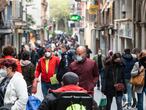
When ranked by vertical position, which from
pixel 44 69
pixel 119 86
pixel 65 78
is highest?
pixel 65 78

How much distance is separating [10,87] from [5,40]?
40.6m

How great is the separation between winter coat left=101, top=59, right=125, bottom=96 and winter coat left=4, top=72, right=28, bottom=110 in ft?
17.0

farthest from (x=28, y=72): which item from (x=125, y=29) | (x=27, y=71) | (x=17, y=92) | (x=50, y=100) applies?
(x=125, y=29)

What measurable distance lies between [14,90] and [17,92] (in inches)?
3.2

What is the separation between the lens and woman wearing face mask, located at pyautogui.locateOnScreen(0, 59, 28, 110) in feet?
26.4

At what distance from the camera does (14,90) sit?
26.8 ft

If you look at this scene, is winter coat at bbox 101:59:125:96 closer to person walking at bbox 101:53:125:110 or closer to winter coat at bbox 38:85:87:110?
person walking at bbox 101:53:125:110

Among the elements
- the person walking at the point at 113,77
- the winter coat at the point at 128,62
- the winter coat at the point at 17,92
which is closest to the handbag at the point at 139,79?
the person walking at the point at 113,77

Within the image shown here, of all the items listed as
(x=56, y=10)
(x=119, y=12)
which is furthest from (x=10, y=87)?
(x=56, y=10)

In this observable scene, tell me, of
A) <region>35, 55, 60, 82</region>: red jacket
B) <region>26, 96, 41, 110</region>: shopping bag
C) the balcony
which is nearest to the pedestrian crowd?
<region>35, 55, 60, 82</region>: red jacket

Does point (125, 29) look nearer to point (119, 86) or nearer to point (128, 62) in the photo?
point (128, 62)

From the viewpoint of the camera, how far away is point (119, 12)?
37531mm

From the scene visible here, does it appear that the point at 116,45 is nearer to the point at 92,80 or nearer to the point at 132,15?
the point at 132,15

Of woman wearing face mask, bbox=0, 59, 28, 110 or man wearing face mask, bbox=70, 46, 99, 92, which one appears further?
man wearing face mask, bbox=70, 46, 99, 92
